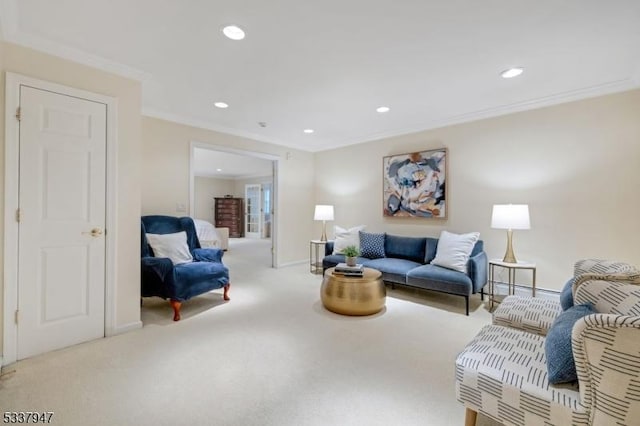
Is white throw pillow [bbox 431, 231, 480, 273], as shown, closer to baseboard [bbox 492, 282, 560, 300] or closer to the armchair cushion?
baseboard [bbox 492, 282, 560, 300]

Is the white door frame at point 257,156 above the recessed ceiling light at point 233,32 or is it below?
below

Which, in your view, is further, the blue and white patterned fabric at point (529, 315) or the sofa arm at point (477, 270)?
the sofa arm at point (477, 270)

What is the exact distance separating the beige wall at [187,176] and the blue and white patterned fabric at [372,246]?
5.40ft

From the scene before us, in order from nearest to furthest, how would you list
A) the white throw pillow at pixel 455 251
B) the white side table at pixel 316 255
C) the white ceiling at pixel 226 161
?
the white throw pillow at pixel 455 251 < the white side table at pixel 316 255 < the white ceiling at pixel 226 161

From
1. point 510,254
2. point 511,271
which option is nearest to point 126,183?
point 510,254

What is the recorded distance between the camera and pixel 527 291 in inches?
138

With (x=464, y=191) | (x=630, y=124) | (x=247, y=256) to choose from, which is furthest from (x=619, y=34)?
(x=247, y=256)

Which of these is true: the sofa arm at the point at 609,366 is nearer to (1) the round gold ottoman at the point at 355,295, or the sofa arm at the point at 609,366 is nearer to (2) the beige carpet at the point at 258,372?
(2) the beige carpet at the point at 258,372

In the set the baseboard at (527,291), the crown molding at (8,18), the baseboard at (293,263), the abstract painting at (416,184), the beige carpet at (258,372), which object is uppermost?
the crown molding at (8,18)

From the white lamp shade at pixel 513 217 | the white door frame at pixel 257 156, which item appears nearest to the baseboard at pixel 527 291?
the white lamp shade at pixel 513 217

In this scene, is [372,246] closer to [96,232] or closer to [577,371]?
[577,371]

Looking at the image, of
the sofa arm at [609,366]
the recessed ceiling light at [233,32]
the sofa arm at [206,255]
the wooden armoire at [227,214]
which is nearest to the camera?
the sofa arm at [609,366]

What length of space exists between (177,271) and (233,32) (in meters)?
→ 2.33

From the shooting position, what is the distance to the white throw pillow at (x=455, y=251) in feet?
11.1
